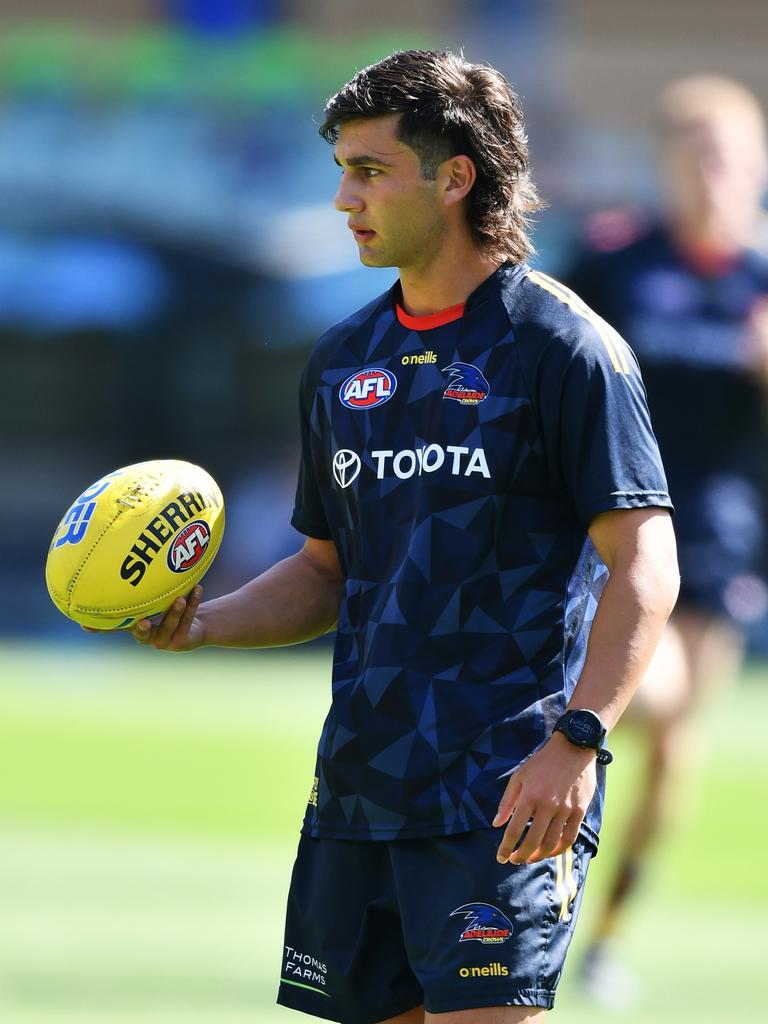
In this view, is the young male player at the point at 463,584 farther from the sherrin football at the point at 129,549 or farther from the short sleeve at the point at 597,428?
the sherrin football at the point at 129,549

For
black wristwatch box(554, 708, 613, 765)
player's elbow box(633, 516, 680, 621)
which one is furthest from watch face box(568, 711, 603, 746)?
player's elbow box(633, 516, 680, 621)

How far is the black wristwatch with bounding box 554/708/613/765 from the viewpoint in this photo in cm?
354

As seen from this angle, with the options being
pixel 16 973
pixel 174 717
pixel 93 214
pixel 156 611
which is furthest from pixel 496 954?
pixel 93 214

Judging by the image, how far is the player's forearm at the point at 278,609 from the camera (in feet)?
14.3

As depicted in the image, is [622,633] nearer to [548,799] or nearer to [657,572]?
[657,572]

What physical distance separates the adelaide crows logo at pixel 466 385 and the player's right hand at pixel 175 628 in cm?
79

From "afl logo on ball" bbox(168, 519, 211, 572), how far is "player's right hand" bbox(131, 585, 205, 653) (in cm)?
7

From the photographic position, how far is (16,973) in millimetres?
6695

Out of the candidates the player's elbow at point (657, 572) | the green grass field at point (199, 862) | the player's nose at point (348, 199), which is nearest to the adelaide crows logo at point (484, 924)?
the player's elbow at point (657, 572)

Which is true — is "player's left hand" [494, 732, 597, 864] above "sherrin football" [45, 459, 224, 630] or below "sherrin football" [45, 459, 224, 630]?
below

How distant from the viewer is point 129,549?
4211 mm

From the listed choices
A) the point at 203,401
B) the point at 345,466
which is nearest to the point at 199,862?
the point at 345,466

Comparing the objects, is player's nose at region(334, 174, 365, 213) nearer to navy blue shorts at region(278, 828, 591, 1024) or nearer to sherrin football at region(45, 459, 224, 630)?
sherrin football at region(45, 459, 224, 630)

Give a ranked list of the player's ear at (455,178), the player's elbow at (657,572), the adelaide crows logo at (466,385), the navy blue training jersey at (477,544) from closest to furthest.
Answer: the player's elbow at (657,572) → the navy blue training jersey at (477,544) → the adelaide crows logo at (466,385) → the player's ear at (455,178)
